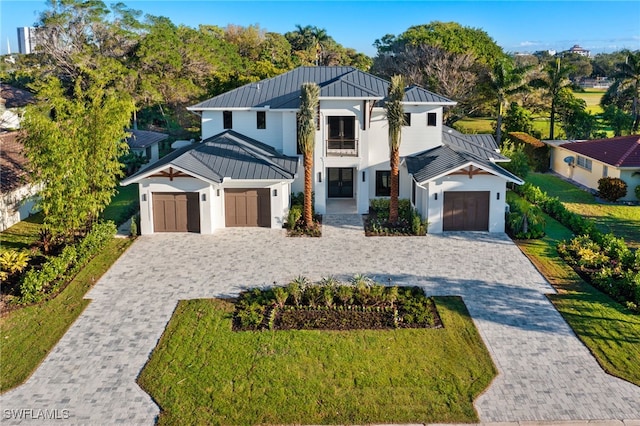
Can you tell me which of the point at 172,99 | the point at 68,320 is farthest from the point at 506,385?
the point at 172,99

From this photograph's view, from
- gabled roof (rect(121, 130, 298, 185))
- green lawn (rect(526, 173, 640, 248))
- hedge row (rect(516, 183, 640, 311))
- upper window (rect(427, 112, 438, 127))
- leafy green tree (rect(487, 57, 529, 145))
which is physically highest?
leafy green tree (rect(487, 57, 529, 145))

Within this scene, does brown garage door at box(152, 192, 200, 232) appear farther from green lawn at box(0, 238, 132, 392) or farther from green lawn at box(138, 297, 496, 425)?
green lawn at box(138, 297, 496, 425)

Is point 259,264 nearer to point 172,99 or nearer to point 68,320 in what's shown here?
point 68,320

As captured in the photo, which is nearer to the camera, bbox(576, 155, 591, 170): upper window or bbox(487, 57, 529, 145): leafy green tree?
bbox(576, 155, 591, 170): upper window

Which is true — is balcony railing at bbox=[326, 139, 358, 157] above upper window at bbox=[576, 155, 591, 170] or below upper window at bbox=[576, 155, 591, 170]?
above

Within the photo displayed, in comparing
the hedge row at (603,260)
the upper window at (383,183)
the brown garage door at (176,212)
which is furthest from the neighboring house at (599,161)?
the brown garage door at (176,212)

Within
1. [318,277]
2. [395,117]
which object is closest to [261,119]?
[395,117]

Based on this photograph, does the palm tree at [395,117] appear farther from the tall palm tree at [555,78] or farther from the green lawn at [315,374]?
the tall palm tree at [555,78]

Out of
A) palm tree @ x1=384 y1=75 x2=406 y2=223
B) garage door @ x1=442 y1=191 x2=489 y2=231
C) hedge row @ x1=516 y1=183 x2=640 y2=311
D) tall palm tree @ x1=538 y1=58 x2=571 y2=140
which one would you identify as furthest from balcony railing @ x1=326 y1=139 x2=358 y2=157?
tall palm tree @ x1=538 y1=58 x2=571 y2=140
